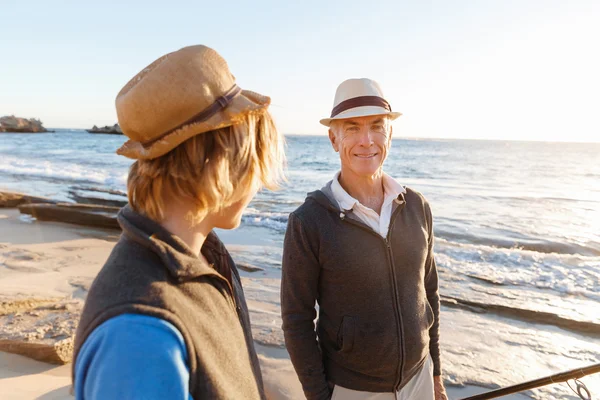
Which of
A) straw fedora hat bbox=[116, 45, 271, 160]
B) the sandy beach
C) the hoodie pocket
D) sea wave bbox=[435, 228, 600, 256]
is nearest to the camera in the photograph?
straw fedora hat bbox=[116, 45, 271, 160]

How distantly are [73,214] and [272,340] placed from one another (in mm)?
7785

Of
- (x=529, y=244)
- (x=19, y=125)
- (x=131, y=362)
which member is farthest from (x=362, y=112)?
(x=19, y=125)

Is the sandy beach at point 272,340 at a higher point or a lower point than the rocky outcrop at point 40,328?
lower

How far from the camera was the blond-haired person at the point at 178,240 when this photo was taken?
34.4 inches

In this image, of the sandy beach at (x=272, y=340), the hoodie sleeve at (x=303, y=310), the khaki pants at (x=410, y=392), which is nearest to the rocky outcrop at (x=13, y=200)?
the sandy beach at (x=272, y=340)

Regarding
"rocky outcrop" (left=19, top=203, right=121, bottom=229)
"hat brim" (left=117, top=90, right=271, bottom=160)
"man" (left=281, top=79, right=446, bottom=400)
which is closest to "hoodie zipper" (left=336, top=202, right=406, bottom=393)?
"man" (left=281, top=79, right=446, bottom=400)

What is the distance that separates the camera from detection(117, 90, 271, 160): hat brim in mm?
1158

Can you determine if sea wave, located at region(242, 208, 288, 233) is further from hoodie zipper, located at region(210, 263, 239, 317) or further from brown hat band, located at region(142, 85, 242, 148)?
brown hat band, located at region(142, 85, 242, 148)

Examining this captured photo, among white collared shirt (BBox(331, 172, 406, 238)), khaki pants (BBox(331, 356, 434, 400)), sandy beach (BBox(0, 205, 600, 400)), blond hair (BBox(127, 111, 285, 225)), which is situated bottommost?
sandy beach (BBox(0, 205, 600, 400))

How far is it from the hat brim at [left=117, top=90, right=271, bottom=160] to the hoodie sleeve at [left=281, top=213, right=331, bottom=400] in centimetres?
114

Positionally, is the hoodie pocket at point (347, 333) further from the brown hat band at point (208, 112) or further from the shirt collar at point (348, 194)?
the brown hat band at point (208, 112)

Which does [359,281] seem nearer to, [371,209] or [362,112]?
[371,209]

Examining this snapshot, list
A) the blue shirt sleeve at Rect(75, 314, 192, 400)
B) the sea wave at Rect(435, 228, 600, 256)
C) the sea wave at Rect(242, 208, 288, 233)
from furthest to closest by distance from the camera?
the sea wave at Rect(242, 208, 288, 233) < the sea wave at Rect(435, 228, 600, 256) < the blue shirt sleeve at Rect(75, 314, 192, 400)

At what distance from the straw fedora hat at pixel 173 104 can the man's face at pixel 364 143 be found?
4.28ft
